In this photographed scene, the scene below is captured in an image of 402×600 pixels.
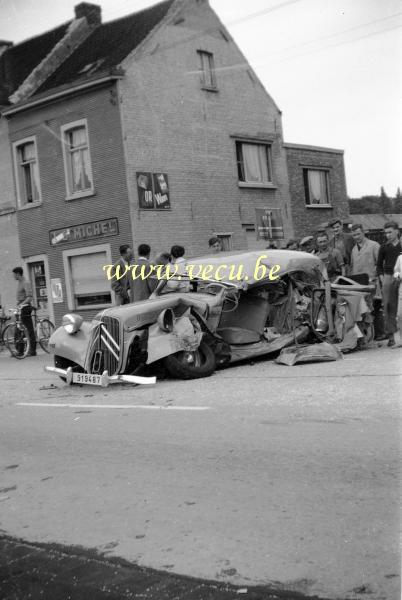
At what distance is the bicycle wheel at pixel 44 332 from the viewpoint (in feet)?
58.2

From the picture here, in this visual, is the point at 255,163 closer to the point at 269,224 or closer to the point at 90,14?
the point at 269,224

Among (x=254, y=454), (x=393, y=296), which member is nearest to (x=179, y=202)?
(x=393, y=296)

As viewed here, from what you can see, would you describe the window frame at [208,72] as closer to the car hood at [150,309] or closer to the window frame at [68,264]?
the window frame at [68,264]

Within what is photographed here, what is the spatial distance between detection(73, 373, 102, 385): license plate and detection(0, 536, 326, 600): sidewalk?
18.0 feet

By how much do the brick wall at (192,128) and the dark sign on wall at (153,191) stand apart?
0.18 m

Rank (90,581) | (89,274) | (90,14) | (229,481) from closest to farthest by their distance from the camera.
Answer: (90,581)
(229,481)
(89,274)
(90,14)

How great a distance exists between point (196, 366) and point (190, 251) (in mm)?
12897

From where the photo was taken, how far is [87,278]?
22.6 m

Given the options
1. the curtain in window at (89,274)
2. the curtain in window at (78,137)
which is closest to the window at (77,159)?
the curtain in window at (78,137)

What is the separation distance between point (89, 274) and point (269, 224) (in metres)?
6.79

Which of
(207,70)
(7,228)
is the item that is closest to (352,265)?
(207,70)

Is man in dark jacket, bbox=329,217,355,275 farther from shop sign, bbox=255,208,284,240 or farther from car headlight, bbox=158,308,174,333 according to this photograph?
shop sign, bbox=255,208,284,240

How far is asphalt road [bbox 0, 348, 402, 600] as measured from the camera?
3.67 metres

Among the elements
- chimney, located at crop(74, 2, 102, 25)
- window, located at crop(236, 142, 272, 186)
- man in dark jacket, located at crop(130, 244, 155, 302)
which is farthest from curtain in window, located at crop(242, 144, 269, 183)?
man in dark jacket, located at crop(130, 244, 155, 302)
